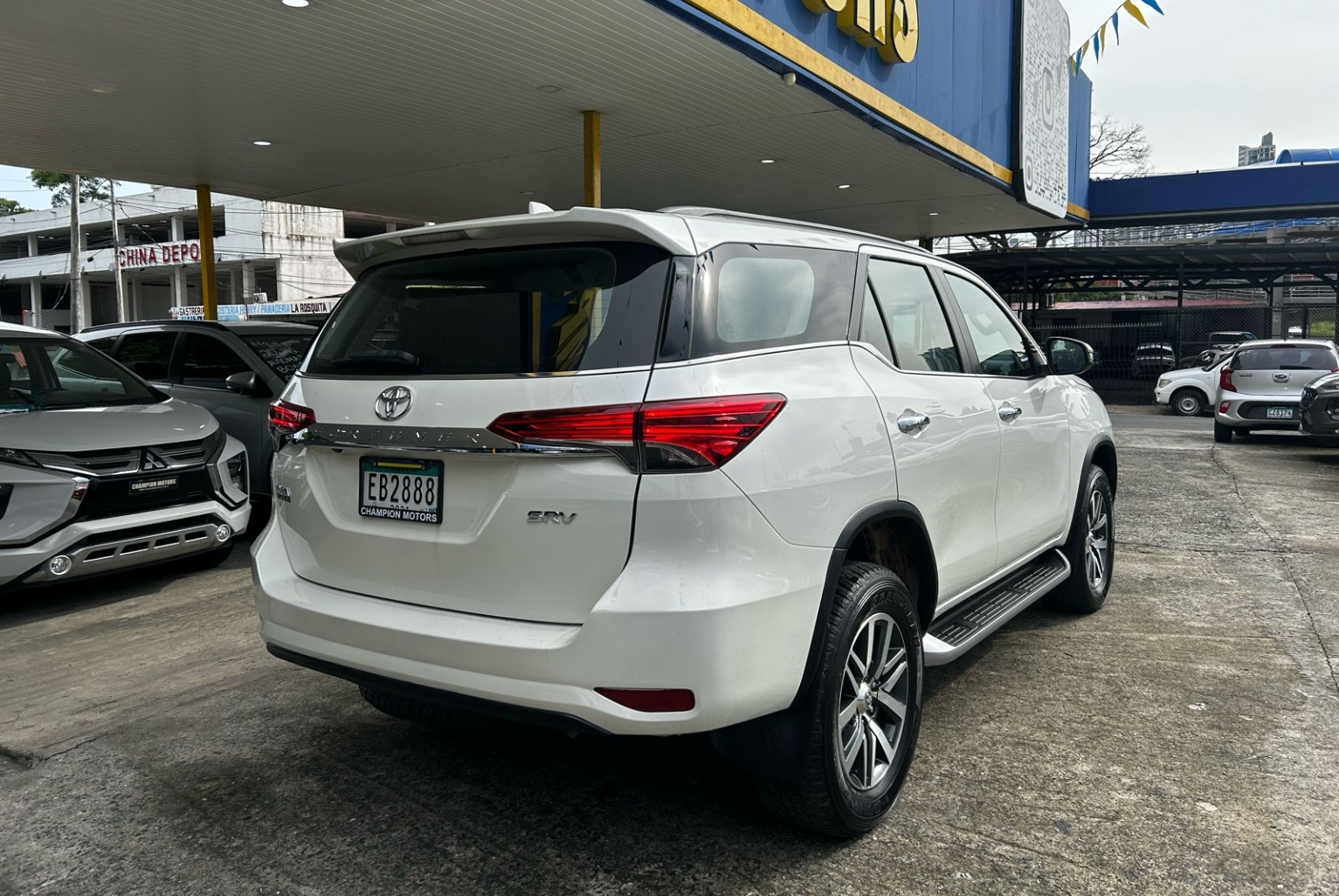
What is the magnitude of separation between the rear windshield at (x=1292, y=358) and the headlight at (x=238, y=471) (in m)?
14.0

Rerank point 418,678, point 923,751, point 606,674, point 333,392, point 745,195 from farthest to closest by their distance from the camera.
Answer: point 745,195
point 923,751
point 333,392
point 418,678
point 606,674

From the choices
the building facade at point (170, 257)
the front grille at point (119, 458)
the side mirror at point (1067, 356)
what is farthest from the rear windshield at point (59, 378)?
the building facade at point (170, 257)

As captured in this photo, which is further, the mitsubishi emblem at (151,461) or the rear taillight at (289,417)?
the mitsubishi emblem at (151,461)

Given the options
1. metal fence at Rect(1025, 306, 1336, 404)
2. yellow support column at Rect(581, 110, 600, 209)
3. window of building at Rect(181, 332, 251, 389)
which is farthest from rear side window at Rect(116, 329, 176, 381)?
metal fence at Rect(1025, 306, 1336, 404)

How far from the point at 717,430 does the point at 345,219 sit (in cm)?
5486

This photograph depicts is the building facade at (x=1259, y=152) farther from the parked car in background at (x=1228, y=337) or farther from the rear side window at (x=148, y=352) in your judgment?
the rear side window at (x=148, y=352)

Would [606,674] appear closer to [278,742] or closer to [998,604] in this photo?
[278,742]

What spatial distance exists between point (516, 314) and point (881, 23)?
8272 mm

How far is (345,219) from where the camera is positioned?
5297cm

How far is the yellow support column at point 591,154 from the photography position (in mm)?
9625

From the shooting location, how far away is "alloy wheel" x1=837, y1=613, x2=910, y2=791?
9.57 ft

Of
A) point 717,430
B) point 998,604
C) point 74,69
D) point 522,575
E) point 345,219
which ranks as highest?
point 345,219

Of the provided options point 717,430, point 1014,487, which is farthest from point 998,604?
point 717,430

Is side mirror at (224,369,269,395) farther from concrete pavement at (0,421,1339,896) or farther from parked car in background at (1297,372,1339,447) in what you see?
parked car in background at (1297,372,1339,447)
